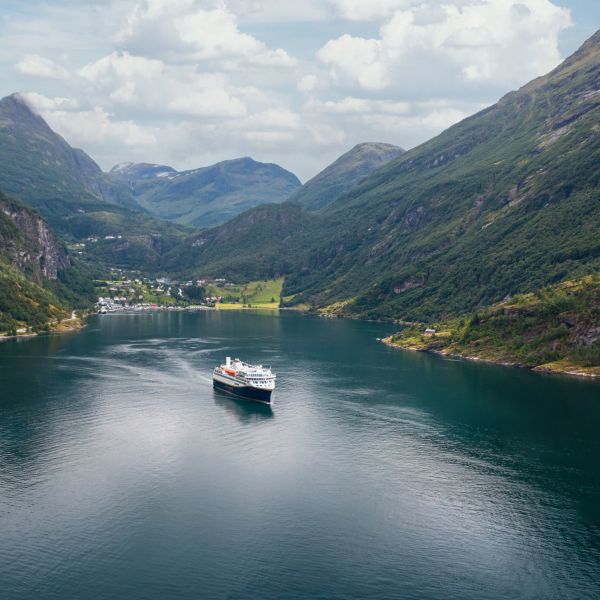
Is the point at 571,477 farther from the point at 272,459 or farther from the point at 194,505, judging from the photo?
the point at 194,505

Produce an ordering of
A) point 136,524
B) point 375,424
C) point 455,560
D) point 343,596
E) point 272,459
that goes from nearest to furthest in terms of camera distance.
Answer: point 343,596
point 455,560
point 136,524
point 272,459
point 375,424

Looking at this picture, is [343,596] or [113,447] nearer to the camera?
[343,596]

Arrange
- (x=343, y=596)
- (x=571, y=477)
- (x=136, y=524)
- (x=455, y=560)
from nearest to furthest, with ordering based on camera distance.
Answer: (x=343, y=596), (x=455, y=560), (x=136, y=524), (x=571, y=477)

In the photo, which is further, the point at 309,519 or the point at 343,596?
the point at 309,519

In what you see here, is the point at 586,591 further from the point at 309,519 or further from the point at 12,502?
the point at 12,502

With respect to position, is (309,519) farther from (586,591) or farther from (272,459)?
(586,591)

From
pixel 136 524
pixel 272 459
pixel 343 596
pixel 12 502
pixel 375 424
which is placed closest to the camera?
pixel 343 596

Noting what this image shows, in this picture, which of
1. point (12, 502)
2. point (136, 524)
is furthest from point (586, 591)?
point (12, 502)

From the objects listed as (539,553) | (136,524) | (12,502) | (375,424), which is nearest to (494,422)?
(375,424)

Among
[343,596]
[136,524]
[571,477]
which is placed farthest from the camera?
[571,477]
